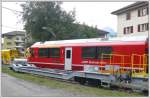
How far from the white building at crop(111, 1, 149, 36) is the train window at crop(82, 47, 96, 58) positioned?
1107 inches

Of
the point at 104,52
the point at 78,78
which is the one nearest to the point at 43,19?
the point at 104,52

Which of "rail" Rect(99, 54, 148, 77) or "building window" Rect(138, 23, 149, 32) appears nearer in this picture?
"rail" Rect(99, 54, 148, 77)

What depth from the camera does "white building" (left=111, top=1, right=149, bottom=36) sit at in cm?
5114

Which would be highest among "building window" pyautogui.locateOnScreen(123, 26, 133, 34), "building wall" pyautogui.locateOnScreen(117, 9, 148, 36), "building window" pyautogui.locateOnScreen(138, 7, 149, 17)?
"building window" pyautogui.locateOnScreen(138, 7, 149, 17)

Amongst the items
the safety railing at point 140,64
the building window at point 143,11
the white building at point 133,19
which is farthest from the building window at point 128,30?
the safety railing at point 140,64

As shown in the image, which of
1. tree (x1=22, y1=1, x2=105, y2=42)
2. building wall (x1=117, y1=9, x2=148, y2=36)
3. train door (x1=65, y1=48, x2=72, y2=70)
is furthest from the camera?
tree (x1=22, y1=1, x2=105, y2=42)

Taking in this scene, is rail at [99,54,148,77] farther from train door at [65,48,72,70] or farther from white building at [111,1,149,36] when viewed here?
white building at [111,1,149,36]

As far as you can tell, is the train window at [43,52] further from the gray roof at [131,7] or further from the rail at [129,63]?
the gray roof at [131,7]

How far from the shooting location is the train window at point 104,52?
70.5ft

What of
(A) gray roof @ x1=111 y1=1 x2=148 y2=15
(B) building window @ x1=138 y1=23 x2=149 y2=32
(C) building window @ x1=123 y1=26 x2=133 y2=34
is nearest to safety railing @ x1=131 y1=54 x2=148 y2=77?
(A) gray roof @ x1=111 y1=1 x2=148 y2=15

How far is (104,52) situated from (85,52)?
2014mm

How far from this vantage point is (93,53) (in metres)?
22.7

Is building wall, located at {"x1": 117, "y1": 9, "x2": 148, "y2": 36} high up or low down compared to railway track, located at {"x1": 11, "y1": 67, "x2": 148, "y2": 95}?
up

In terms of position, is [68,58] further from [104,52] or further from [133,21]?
[133,21]
